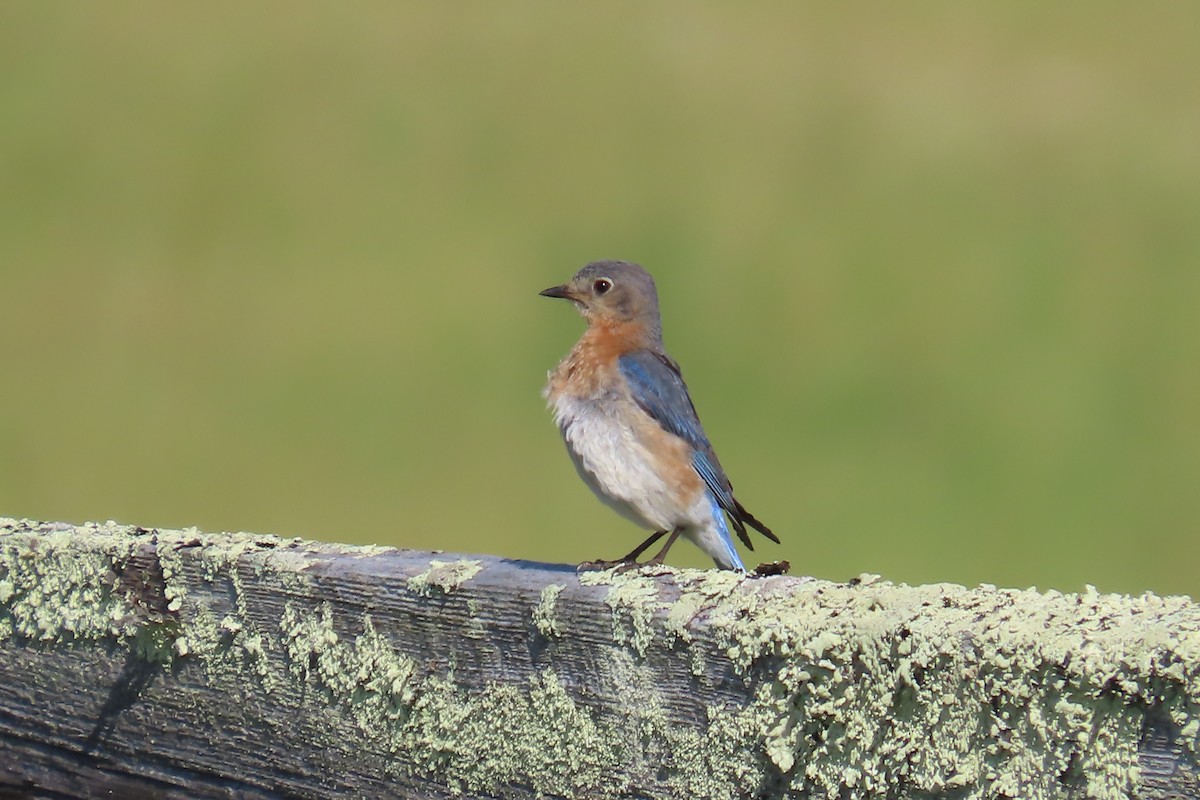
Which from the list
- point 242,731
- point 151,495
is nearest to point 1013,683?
point 242,731

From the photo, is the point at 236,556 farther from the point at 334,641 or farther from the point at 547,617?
the point at 547,617

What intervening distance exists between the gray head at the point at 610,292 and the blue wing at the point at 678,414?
33 centimetres

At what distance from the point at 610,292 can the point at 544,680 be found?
2863 millimetres

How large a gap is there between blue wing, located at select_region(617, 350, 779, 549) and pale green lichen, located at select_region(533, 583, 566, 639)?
6.82ft

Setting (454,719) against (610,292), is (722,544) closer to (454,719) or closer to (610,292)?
(610,292)

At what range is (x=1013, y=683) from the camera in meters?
1.52

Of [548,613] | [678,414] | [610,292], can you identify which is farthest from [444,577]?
[610,292]

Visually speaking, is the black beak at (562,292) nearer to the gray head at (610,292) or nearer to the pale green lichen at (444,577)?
the gray head at (610,292)

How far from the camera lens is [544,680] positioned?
1971 mm

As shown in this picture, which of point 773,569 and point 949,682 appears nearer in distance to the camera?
point 949,682

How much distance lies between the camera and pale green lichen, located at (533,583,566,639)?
197 cm

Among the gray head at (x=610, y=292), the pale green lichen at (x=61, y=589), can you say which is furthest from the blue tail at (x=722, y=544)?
the pale green lichen at (x=61, y=589)

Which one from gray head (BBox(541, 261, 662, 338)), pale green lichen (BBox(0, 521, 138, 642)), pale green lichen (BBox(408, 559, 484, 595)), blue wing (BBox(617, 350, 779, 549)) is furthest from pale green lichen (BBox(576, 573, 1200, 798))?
gray head (BBox(541, 261, 662, 338))

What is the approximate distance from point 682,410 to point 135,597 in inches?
85.4
